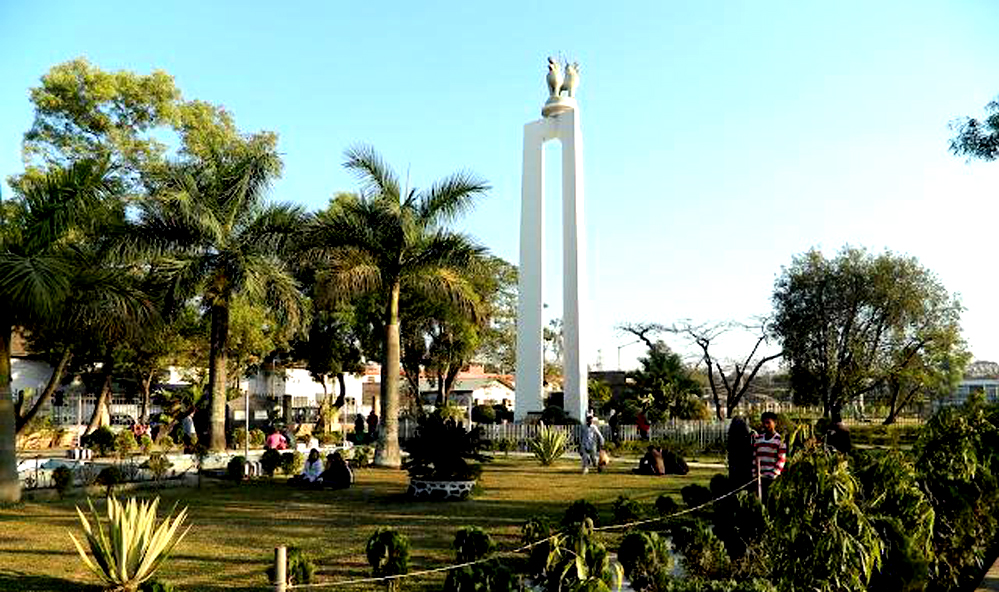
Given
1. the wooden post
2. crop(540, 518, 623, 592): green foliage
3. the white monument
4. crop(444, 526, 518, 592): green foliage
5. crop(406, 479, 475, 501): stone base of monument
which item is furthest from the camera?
the white monument

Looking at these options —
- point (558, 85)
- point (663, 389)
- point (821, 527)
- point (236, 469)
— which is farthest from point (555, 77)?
point (821, 527)

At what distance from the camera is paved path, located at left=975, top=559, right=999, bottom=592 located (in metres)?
7.85

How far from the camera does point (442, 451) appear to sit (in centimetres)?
1529

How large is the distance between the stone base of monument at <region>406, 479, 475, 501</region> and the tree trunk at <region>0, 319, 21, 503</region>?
6.60 metres

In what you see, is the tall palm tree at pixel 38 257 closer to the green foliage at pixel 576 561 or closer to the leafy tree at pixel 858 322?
the green foliage at pixel 576 561

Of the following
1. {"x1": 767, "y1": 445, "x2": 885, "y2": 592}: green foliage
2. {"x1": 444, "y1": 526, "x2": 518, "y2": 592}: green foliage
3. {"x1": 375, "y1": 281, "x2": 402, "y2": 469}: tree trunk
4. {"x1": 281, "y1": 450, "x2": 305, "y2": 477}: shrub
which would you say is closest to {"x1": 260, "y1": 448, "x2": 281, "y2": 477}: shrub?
{"x1": 281, "y1": 450, "x2": 305, "y2": 477}: shrub

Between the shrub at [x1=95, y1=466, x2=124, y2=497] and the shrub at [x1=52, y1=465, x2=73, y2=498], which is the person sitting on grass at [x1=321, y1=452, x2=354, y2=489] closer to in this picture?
the shrub at [x1=95, y1=466, x2=124, y2=497]

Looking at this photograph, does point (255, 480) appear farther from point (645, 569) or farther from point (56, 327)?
point (645, 569)

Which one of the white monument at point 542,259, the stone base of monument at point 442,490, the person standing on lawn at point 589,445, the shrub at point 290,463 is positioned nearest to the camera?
the stone base of monument at point 442,490

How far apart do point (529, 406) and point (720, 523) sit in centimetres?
2399

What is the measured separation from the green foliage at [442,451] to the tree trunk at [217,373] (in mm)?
7497

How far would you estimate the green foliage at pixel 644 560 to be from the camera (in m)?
7.55

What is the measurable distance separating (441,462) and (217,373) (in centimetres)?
826

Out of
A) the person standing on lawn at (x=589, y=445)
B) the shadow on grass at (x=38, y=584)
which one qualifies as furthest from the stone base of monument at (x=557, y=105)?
the shadow on grass at (x=38, y=584)
